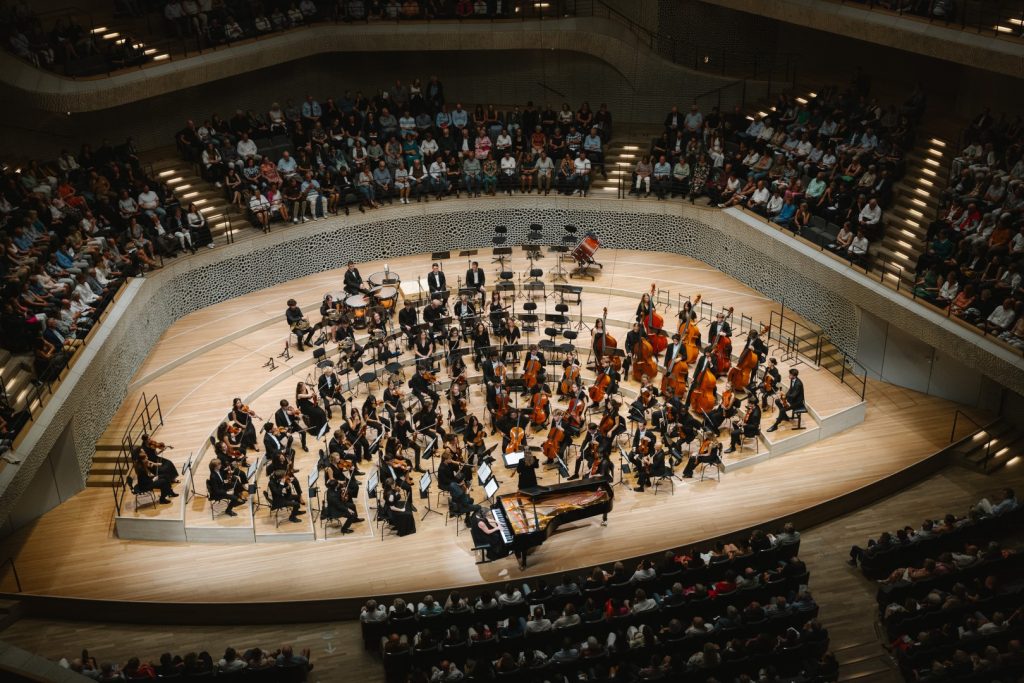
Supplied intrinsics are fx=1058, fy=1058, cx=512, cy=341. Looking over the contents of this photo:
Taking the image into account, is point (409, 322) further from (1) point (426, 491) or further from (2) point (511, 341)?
(1) point (426, 491)

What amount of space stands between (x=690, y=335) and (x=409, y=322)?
5.93 meters

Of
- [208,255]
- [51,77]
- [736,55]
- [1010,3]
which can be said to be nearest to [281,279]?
[208,255]

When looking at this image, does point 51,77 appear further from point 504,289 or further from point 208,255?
point 504,289

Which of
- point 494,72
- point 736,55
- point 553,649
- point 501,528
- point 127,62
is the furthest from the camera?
point 494,72

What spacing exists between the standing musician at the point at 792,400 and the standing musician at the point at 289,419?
8750 millimetres

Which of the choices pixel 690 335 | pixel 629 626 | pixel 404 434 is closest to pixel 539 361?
pixel 690 335

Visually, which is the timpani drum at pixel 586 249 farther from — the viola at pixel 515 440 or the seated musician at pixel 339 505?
the seated musician at pixel 339 505

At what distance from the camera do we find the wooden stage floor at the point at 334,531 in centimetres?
1664

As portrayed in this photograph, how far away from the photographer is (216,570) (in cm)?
1689

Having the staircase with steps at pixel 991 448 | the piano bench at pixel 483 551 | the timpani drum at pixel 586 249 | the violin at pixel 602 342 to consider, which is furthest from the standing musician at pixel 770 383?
the piano bench at pixel 483 551

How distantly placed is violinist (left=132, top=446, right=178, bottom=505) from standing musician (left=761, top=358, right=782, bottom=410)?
10932mm

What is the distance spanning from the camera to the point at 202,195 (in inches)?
1003

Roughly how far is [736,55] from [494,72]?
6675 millimetres

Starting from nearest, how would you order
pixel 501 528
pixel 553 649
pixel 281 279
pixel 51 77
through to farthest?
pixel 553 649 < pixel 501 528 < pixel 51 77 < pixel 281 279
